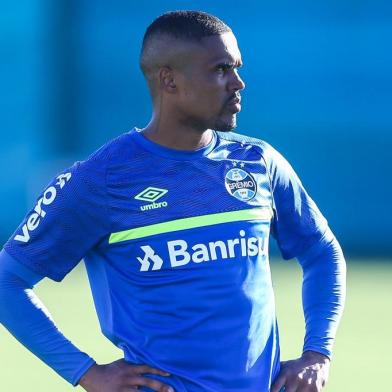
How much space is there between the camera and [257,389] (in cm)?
315

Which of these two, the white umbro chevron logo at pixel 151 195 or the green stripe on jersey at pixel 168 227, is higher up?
the white umbro chevron logo at pixel 151 195

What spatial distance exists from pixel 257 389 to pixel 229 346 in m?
0.14

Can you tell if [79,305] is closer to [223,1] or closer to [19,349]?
Answer: [19,349]

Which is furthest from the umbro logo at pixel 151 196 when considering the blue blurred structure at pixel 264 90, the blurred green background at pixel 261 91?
the blue blurred structure at pixel 264 90

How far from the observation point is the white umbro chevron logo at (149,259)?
10.3 ft

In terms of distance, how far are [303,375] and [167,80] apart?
897mm

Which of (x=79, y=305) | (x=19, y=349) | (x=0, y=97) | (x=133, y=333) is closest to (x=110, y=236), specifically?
(x=133, y=333)

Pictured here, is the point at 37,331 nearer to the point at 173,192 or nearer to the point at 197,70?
the point at 173,192

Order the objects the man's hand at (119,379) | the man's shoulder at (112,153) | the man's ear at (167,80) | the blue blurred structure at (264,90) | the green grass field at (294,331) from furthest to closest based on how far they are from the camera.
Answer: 1. the blue blurred structure at (264,90)
2. the green grass field at (294,331)
3. the man's ear at (167,80)
4. the man's shoulder at (112,153)
5. the man's hand at (119,379)

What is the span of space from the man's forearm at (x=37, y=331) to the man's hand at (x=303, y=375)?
0.52m

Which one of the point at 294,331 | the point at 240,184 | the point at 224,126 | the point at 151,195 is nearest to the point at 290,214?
the point at 240,184

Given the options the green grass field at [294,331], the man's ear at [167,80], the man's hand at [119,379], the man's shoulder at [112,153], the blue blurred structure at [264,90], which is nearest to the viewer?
the man's hand at [119,379]

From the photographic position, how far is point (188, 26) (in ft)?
10.8

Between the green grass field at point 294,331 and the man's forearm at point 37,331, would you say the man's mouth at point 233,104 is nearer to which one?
the man's forearm at point 37,331
